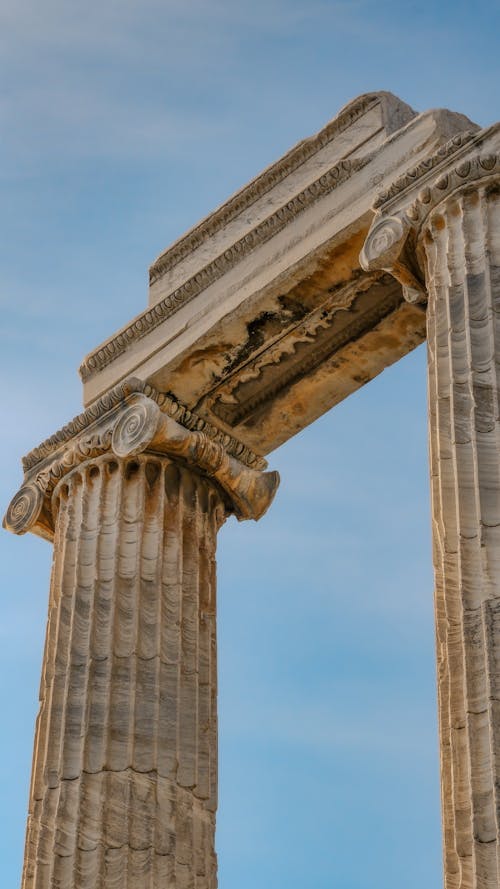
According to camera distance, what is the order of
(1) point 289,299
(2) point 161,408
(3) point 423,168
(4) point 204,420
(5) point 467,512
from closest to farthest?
(5) point 467,512
(3) point 423,168
(1) point 289,299
(2) point 161,408
(4) point 204,420

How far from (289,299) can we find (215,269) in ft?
5.14

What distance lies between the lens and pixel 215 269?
25.5 m

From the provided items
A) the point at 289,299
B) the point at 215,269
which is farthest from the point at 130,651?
the point at 215,269

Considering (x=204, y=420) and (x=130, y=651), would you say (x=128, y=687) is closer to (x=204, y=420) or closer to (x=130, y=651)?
(x=130, y=651)

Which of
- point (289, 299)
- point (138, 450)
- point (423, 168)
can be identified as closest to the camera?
point (423, 168)

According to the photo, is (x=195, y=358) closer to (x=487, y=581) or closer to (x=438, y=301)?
(x=438, y=301)

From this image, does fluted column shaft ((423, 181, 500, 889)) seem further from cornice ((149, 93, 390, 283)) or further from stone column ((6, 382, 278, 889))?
stone column ((6, 382, 278, 889))

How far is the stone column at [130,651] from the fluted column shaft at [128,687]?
2cm

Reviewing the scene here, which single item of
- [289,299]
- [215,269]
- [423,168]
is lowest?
[289,299]

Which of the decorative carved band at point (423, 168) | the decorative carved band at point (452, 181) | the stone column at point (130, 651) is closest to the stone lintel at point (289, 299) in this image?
the stone column at point (130, 651)

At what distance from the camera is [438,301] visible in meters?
20.3

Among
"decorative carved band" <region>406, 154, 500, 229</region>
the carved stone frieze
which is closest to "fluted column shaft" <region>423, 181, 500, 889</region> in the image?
"decorative carved band" <region>406, 154, 500, 229</region>

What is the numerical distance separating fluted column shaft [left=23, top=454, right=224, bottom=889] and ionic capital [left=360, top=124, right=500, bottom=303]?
4739 mm

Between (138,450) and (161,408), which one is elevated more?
(161,408)
